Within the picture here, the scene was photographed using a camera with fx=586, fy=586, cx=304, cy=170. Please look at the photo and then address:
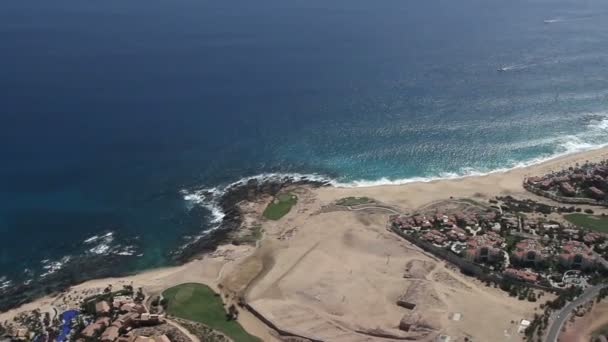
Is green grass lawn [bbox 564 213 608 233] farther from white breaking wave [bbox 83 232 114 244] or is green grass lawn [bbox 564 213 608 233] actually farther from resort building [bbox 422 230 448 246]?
white breaking wave [bbox 83 232 114 244]

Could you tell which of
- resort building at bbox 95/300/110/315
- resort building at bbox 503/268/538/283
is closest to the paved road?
resort building at bbox 503/268/538/283

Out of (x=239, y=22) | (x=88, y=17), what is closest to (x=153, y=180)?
(x=239, y=22)

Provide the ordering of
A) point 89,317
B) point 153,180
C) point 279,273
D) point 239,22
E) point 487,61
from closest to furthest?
1. point 89,317
2. point 279,273
3. point 153,180
4. point 487,61
5. point 239,22

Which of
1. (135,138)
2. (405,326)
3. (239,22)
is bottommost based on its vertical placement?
(405,326)

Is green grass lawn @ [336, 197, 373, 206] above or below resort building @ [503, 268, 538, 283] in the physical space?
above

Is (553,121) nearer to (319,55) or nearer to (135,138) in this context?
(319,55)

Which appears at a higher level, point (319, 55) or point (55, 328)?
point (319, 55)

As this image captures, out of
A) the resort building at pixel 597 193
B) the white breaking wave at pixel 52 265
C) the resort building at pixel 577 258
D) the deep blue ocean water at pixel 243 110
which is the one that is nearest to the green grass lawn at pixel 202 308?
the deep blue ocean water at pixel 243 110
